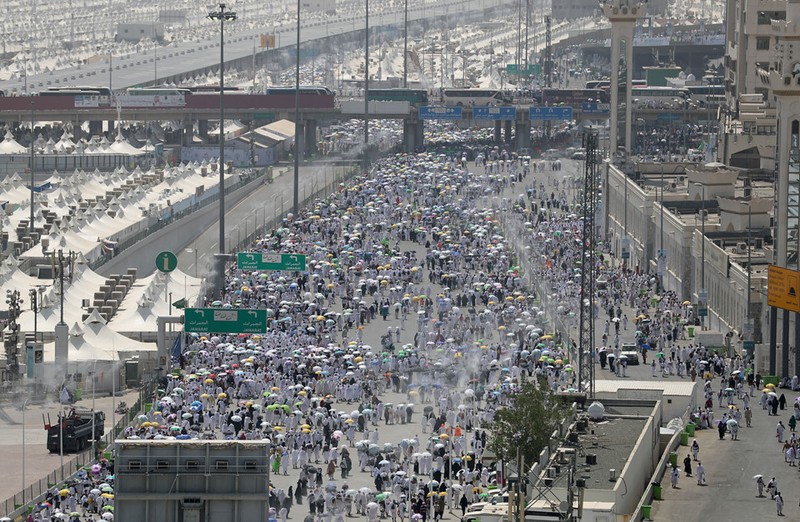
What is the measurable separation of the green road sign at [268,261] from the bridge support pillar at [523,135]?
7392 centimetres

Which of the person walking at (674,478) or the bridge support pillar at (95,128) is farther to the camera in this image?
the bridge support pillar at (95,128)

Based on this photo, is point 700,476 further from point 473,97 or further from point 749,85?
point 473,97

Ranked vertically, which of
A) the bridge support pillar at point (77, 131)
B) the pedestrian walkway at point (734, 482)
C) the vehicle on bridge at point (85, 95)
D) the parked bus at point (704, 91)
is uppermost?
the parked bus at point (704, 91)

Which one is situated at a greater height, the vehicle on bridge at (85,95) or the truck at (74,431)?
the vehicle on bridge at (85,95)

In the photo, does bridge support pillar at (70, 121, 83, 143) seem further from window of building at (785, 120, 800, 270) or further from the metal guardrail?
the metal guardrail

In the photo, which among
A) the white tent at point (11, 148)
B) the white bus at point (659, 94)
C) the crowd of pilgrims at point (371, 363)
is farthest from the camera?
the white bus at point (659, 94)

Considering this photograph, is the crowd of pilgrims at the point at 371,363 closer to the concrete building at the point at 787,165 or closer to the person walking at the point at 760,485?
the person walking at the point at 760,485

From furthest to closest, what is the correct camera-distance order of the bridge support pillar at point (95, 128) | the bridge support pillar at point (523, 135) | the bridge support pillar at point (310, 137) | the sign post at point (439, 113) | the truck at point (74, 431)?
the bridge support pillar at point (95, 128) → the bridge support pillar at point (310, 137) → the bridge support pillar at point (523, 135) → the sign post at point (439, 113) → the truck at point (74, 431)

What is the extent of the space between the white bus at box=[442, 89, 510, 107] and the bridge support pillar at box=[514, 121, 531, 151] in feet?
13.7

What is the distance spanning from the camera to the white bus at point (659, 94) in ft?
A: 563

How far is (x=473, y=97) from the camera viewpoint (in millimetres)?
170125

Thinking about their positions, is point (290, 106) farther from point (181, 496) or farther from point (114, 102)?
point (181, 496)

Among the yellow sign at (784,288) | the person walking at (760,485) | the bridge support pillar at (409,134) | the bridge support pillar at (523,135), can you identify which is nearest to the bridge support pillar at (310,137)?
the bridge support pillar at (409,134)

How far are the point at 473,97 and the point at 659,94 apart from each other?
13.8 meters
